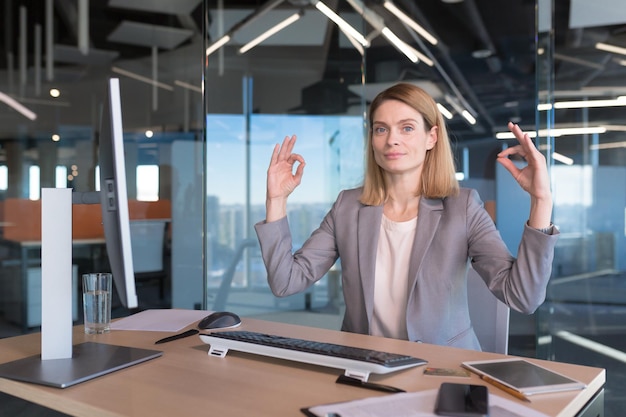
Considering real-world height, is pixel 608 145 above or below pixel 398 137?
above

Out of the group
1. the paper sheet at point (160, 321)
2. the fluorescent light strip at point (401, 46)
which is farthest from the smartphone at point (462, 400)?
the fluorescent light strip at point (401, 46)

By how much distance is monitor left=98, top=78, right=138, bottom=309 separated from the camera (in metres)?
1.16

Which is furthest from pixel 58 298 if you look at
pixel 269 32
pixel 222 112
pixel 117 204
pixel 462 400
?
pixel 269 32

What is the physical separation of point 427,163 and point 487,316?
0.56 m

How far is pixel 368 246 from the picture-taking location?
2.02m

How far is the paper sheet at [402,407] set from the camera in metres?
1.02

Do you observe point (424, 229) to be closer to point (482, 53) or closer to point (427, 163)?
point (427, 163)

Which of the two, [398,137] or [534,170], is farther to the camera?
[398,137]

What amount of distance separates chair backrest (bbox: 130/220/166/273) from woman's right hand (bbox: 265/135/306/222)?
2.65 metres

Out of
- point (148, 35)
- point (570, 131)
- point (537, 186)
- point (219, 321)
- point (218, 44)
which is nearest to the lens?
point (537, 186)

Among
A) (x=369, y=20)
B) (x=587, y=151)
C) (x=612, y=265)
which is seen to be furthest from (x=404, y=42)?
(x=612, y=265)

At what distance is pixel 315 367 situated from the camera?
52.7 inches

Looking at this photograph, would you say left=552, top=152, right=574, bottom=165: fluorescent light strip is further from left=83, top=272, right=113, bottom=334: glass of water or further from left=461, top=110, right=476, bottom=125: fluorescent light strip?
left=83, top=272, right=113, bottom=334: glass of water

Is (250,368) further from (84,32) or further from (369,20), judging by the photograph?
(84,32)
